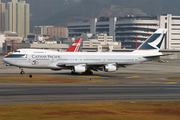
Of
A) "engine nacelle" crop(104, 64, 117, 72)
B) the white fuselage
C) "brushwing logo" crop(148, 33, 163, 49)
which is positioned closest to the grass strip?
"engine nacelle" crop(104, 64, 117, 72)

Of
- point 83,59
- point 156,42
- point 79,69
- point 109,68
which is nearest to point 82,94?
point 79,69

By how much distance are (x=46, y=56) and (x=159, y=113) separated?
4247 centimetres

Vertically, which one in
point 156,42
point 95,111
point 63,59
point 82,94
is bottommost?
point 95,111

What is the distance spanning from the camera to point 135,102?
37.8m

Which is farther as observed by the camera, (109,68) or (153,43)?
(153,43)

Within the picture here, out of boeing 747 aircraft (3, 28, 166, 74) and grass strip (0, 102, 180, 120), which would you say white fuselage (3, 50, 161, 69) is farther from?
grass strip (0, 102, 180, 120)

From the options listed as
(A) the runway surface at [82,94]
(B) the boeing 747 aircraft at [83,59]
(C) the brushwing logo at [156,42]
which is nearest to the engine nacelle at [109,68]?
(B) the boeing 747 aircraft at [83,59]

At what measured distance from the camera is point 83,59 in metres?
74.2

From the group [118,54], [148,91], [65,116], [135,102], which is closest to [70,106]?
[65,116]

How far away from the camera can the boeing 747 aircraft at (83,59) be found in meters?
70.8

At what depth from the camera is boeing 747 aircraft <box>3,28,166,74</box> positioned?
232ft

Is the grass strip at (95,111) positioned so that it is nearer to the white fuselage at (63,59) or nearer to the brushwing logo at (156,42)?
the white fuselage at (63,59)

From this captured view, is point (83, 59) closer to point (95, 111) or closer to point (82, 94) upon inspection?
point (82, 94)

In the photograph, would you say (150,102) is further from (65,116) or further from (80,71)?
(80,71)
